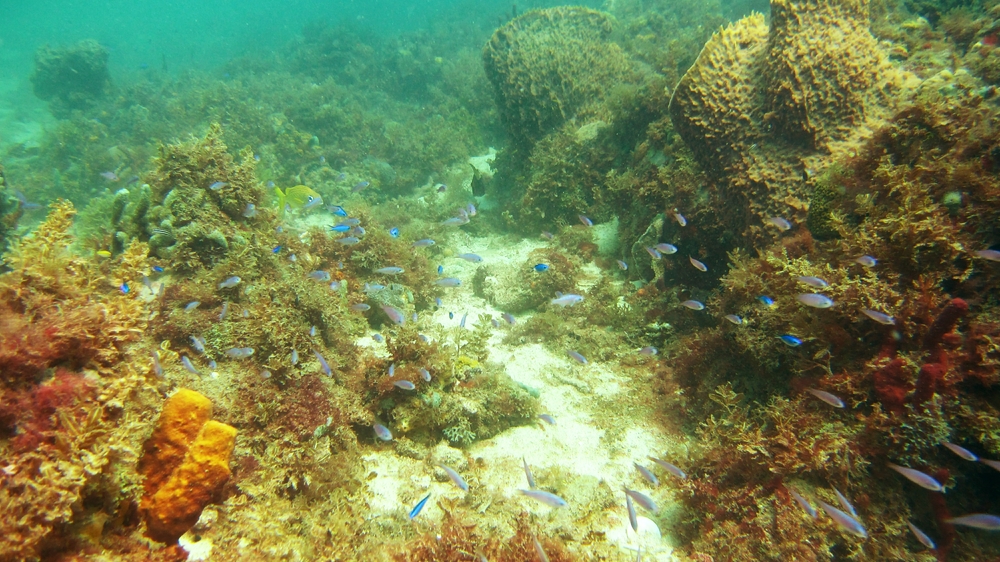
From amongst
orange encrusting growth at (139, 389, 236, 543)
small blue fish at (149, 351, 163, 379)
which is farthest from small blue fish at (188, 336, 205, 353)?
orange encrusting growth at (139, 389, 236, 543)

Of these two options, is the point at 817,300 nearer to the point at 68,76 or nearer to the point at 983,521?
the point at 983,521

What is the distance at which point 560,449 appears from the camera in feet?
17.1

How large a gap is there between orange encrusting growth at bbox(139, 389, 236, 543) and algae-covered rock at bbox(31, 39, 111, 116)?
29358 mm

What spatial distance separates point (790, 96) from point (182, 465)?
28.6ft

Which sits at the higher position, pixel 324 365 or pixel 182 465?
pixel 182 465

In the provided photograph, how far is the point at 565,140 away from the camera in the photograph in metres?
11.0

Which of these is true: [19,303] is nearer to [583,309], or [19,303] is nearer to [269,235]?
[269,235]

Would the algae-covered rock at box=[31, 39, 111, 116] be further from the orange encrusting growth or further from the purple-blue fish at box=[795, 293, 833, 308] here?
the purple-blue fish at box=[795, 293, 833, 308]

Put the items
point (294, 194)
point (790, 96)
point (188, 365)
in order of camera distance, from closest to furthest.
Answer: point (188, 365), point (790, 96), point (294, 194)

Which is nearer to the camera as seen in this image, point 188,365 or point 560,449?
point 188,365

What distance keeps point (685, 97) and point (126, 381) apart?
846cm

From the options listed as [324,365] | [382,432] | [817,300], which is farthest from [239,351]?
[817,300]

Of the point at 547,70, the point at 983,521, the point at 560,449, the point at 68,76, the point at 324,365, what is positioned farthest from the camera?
the point at 68,76

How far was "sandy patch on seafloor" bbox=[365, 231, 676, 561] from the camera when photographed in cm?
427
